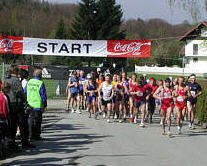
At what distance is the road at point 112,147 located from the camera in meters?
7.81

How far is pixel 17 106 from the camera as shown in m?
8.72

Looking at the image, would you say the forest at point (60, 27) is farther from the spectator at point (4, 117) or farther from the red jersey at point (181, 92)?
the spectator at point (4, 117)

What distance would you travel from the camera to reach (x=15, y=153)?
8461mm

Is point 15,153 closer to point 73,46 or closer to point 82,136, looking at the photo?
point 82,136

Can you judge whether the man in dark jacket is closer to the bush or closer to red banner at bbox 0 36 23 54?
the bush

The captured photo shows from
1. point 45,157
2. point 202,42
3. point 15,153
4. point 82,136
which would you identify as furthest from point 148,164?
point 202,42

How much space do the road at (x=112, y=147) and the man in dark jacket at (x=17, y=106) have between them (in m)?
0.49

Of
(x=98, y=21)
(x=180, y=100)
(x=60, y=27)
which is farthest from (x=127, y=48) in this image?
(x=60, y=27)

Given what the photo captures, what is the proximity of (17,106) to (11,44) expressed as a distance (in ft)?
42.4

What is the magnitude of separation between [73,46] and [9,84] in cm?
1376

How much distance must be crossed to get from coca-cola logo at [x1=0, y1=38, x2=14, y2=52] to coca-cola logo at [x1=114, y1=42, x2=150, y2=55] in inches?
235

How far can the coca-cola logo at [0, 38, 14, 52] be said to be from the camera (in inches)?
810

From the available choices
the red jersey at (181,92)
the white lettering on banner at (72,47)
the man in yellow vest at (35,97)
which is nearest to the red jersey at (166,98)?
the red jersey at (181,92)

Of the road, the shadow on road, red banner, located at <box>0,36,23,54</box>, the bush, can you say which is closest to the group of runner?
the bush
